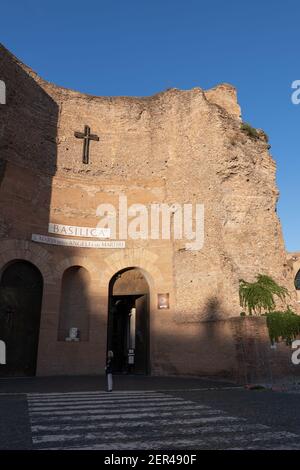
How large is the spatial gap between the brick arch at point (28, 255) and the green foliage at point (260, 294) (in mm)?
7147

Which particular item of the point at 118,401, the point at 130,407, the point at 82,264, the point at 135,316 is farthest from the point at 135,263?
the point at 130,407

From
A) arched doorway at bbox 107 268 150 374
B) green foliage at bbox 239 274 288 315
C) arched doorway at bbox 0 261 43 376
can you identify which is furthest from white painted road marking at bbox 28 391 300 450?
arched doorway at bbox 107 268 150 374

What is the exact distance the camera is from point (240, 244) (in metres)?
14.7

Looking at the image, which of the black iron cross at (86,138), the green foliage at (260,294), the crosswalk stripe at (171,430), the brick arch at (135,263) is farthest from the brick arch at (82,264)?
the crosswalk stripe at (171,430)

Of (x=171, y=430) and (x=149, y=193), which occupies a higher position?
(x=149, y=193)

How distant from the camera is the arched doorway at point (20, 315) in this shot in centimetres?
1442

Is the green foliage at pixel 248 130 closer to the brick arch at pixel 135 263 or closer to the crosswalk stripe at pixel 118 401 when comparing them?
the brick arch at pixel 135 263

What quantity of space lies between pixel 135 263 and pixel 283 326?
635 centimetres

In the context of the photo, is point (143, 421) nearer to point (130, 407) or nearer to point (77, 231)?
point (130, 407)

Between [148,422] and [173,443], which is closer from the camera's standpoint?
[173,443]

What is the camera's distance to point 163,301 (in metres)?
15.6

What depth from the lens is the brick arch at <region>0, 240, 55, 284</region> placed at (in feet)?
47.9

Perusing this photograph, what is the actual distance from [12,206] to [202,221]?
23.9 ft
